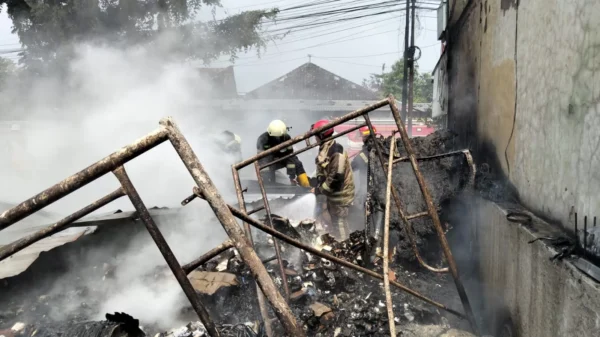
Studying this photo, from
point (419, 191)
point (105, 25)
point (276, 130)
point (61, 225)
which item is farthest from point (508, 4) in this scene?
point (105, 25)

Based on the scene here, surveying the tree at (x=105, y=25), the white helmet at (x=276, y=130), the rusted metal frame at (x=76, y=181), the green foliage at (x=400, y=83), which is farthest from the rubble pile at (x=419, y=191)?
the green foliage at (x=400, y=83)

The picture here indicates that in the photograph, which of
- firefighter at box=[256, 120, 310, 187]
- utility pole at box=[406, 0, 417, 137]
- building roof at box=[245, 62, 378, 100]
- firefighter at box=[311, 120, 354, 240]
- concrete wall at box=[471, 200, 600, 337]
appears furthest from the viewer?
building roof at box=[245, 62, 378, 100]

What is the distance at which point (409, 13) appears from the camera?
16.6 meters

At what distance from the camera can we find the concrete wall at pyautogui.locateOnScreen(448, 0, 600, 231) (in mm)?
1956

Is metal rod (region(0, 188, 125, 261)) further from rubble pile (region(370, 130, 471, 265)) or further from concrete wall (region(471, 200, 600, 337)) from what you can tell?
rubble pile (region(370, 130, 471, 265))

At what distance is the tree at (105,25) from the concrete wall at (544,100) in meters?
14.5

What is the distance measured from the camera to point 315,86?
37.3 metres

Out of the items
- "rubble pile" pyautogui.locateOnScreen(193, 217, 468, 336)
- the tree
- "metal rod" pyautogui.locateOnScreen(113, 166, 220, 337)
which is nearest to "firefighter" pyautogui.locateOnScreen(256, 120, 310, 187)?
"rubble pile" pyautogui.locateOnScreen(193, 217, 468, 336)

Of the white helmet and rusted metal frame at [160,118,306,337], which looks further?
the white helmet

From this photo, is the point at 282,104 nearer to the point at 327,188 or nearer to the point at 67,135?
the point at 67,135

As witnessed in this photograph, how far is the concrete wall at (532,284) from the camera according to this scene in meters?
1.70

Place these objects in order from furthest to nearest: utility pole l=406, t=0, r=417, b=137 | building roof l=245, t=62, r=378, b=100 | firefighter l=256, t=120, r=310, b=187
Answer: building roof l=245, t=62, r=378, b=100, utility pole l=406, t=0, r=417, b=137, firefighter l=256, t=120, r=310, b=187

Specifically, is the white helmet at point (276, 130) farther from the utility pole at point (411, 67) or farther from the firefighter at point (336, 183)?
the utility pole at point (411, 67)

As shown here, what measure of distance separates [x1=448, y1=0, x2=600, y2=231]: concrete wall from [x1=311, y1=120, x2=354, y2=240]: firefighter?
1782 mm
